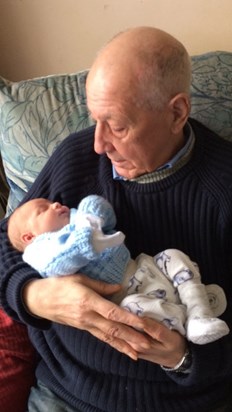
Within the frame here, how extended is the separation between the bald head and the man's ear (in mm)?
16

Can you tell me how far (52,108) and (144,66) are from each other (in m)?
0.49

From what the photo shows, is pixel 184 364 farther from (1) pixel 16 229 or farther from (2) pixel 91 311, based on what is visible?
(1) pixel 16 229

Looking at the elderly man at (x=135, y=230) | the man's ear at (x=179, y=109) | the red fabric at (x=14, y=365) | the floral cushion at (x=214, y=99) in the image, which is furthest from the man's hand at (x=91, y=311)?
the floral cushion at (x=214, y=99)

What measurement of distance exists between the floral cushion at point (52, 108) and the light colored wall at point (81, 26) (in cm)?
17

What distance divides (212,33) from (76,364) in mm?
1096

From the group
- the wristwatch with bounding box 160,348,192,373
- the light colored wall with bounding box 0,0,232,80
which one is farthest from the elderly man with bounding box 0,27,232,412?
the light colored wall with bounding box 0,0,232,80

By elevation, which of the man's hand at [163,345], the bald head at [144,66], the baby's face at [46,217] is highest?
the bald head at [144,66]

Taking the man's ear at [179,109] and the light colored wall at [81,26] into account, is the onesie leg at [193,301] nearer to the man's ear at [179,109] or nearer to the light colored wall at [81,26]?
the man's ear at [179,109]

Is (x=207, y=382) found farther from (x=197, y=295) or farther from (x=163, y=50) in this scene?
(x=163, y=50)

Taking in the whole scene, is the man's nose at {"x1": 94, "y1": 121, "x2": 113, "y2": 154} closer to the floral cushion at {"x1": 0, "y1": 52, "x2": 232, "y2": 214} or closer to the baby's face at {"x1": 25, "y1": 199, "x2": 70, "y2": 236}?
the baby's face at {"x1": 25, "y1": 199, "x2": 70, "y2": 236}

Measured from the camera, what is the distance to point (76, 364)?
1.23 metres

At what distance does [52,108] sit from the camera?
4.83 ft

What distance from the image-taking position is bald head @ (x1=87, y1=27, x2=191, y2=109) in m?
1.06

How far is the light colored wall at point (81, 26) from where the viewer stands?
158 centimetres
